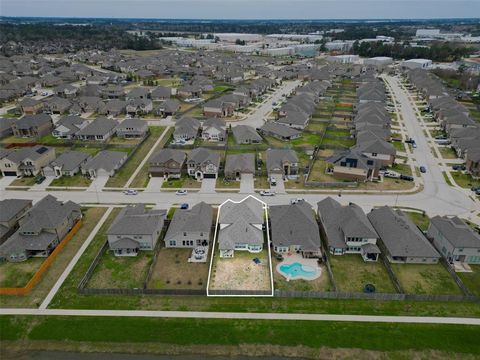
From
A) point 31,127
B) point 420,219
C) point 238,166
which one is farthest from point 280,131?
point 31,127

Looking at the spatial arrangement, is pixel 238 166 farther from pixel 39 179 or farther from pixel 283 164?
pixel 39 179

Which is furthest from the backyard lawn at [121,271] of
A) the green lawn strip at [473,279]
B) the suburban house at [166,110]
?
the suburban house at [166,110]

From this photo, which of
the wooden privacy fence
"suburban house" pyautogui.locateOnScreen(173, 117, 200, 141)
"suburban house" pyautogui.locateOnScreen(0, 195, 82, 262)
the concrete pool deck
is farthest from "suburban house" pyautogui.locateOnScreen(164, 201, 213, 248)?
"suburban house" pyautogui.locateOnScreen(173, 117, 200, 141)

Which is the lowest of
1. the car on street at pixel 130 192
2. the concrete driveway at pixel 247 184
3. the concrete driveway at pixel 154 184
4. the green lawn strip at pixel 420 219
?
the concrete driveway at pixel 154 184

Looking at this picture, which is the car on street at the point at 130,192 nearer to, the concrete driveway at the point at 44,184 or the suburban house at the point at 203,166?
the suburban house at the point at 203,166

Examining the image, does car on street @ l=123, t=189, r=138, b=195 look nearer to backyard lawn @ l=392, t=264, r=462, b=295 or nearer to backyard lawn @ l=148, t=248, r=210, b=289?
backyard lawn @ l=148, t=248, r=210, b=289

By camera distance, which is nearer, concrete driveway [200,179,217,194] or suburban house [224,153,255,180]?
concrete driveway [200,179,217,194]

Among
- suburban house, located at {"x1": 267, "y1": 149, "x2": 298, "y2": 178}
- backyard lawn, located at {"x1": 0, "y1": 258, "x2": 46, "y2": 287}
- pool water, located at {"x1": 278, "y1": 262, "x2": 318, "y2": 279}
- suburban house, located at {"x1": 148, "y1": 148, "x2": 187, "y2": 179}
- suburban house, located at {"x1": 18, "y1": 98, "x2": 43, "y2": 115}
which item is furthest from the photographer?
suburban house, located at {"x1": 18, "y1": 98, "x2": 43, "y2": 115}
